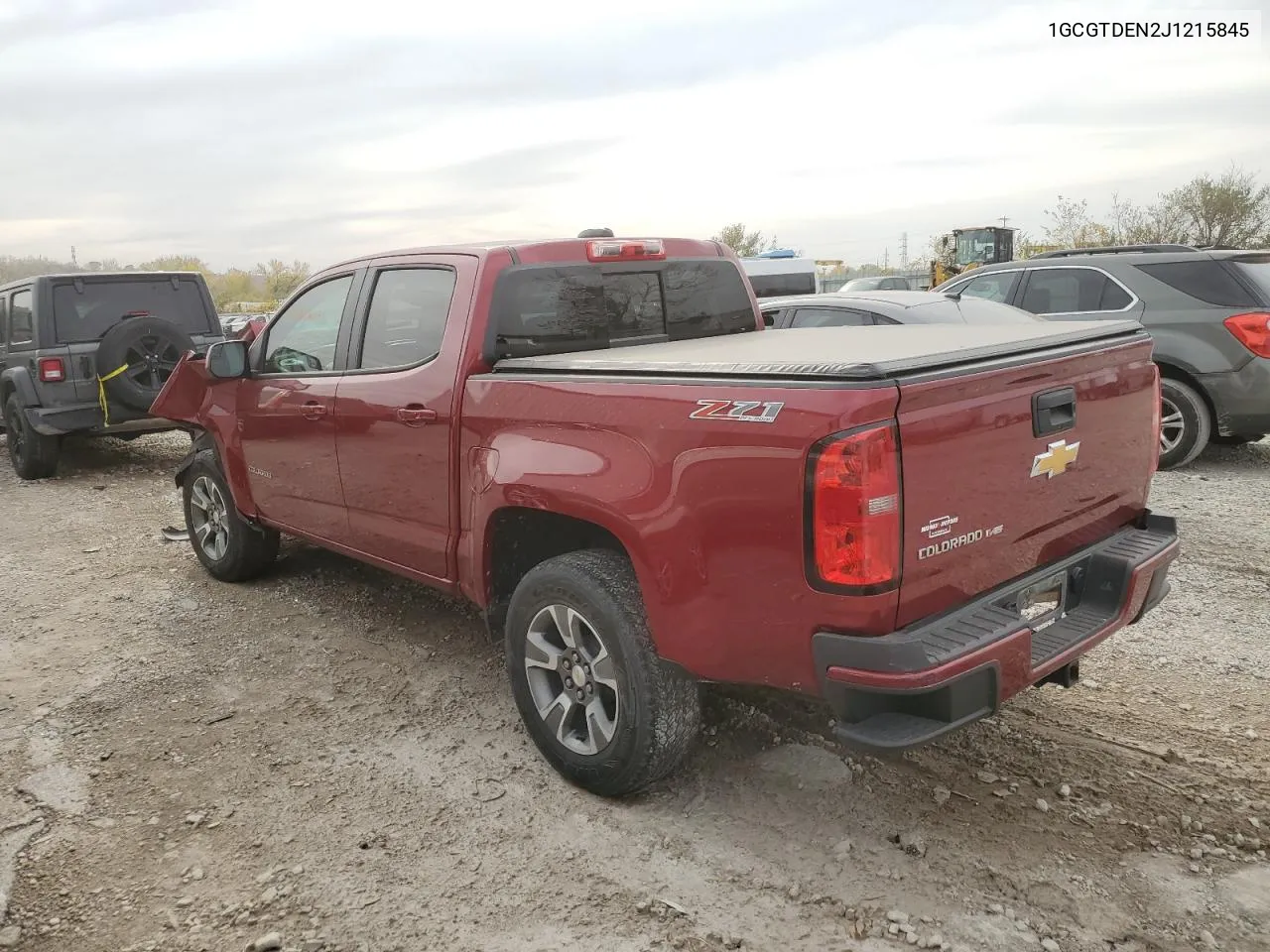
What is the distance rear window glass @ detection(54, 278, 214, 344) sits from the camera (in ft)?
28.8

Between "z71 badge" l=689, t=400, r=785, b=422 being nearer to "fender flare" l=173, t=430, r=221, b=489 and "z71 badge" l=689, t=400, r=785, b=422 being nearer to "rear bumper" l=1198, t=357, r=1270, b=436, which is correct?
"fender flare" l=173, t=430, r=221, b=489

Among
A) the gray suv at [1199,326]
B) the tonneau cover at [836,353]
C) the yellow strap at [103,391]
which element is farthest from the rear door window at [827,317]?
the yellow strap at [103,391]

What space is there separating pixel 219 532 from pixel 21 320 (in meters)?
5.22

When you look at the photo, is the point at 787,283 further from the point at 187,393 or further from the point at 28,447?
the point at 187,393

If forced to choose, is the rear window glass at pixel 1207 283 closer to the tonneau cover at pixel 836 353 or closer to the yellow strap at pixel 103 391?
the tonneau cover at pixel 836 353

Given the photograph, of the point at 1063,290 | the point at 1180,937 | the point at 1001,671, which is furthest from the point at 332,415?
the point at 1063,290

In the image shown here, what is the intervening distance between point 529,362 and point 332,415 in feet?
4.18

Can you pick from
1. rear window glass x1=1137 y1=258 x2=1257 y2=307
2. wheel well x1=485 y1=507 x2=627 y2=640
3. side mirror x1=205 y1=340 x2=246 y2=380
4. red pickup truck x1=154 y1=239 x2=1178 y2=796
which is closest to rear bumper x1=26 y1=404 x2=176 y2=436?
side mirror x1=205 y1=340 x2=246 y2=380

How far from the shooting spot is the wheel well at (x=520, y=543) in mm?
3309

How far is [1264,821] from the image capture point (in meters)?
2.89

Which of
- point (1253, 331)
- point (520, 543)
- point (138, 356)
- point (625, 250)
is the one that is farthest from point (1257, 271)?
point (138, 356)

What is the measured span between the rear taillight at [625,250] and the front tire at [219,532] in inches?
104

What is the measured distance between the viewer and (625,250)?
397 centimetres

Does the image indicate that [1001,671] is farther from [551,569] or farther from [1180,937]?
[551,569]
